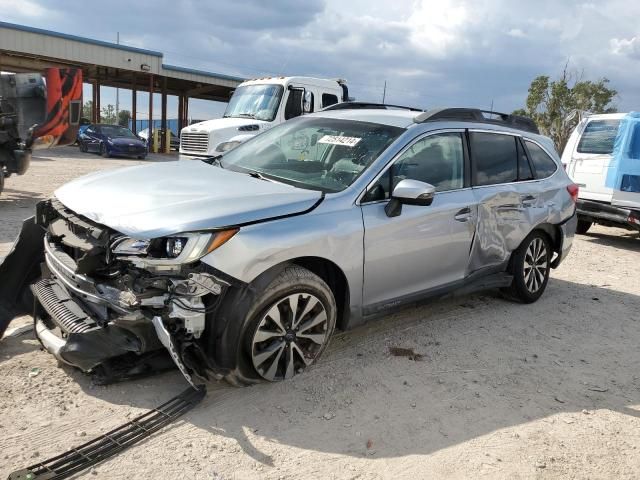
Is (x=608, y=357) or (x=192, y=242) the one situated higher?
(x=192, y=242)

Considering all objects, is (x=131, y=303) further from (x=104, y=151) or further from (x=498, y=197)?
(x=104, y=151)

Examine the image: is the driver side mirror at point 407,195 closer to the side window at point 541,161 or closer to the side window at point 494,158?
the side window at point 494,158

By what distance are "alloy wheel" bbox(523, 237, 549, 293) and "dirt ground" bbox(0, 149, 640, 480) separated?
0.79 meters

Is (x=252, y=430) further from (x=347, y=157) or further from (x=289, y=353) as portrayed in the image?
(x=347, y=157)

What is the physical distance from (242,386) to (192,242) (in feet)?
3.22

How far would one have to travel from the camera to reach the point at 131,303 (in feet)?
9.67


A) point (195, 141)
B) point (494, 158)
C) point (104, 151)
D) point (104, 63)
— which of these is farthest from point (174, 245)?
point (104, 63)

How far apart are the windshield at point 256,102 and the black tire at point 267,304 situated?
29.6ft

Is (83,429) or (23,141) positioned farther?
(23,141)

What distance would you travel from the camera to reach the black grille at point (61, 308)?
310 centimetres

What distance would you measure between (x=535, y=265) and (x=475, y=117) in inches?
65.6

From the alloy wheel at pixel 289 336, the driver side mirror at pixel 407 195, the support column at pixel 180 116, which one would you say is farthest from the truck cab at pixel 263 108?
the support column at pixel 180 116

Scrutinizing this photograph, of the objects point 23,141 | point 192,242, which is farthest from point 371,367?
point 23,141

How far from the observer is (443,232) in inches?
167
